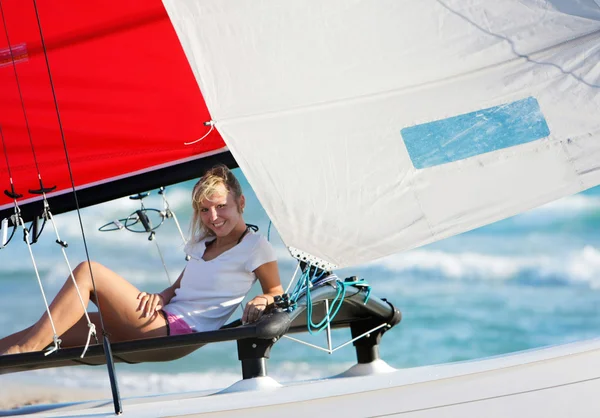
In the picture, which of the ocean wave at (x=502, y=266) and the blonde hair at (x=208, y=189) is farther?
the ocean wave at (x=502, y=266)

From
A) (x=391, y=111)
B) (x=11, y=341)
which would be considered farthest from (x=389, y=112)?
(x=11, y=341)

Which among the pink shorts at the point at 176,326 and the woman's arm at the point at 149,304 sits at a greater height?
the woman's arm at the point at 149,304

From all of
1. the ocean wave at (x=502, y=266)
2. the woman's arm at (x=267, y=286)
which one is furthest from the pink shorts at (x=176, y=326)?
the ocean wave at (x=502, y=266)

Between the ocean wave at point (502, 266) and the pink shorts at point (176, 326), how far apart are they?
11.6 feet

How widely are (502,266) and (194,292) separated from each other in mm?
3709

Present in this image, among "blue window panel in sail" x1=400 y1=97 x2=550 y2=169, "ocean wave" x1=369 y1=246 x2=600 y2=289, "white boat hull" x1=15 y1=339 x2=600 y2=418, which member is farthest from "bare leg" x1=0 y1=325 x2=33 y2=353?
"ocean wave" x1=369 y1=246 x2=600 y2=289

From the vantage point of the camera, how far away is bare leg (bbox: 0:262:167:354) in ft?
6.88

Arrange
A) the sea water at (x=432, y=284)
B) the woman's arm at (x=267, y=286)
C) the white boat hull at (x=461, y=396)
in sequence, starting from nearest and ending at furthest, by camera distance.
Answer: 1. the white boat hull at (x=461, y=396)
2. the woman's arm at (x=267, y=286)
3. the sea water at (x=432, y=284)

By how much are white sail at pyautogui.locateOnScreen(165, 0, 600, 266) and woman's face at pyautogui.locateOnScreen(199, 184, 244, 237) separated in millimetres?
185

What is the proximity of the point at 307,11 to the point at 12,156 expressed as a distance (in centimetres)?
105

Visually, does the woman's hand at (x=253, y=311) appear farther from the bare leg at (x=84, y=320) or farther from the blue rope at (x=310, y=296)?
the bare leg at (x=84, y=320)

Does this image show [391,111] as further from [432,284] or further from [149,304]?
[432,284]

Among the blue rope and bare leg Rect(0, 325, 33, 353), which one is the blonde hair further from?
bare leg Rect(0, 325, 33, 353)

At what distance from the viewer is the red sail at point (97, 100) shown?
262cm
